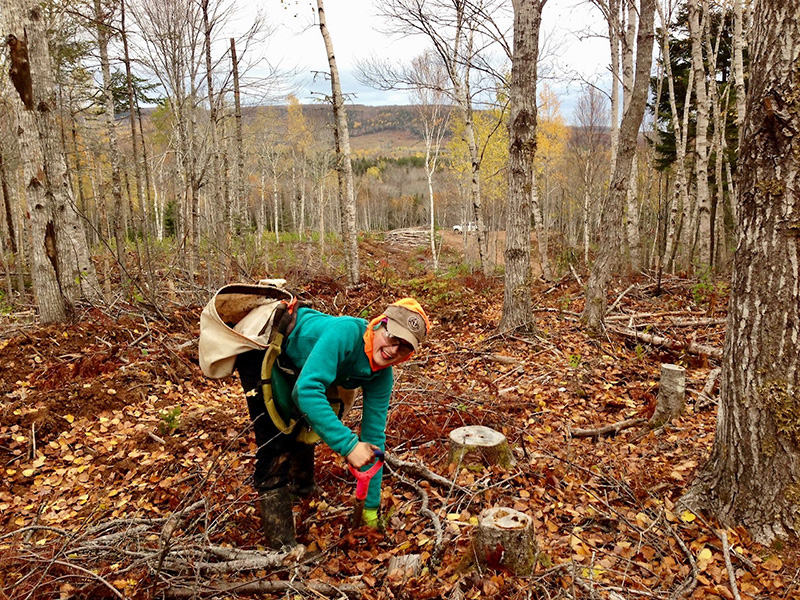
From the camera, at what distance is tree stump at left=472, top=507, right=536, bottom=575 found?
2402mm

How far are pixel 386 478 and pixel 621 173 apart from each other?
534 centimetres

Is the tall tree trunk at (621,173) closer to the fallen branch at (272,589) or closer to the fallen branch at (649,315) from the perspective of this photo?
the fallen branch at (649,315)

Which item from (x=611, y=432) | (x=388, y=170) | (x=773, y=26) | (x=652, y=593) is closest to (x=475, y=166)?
(x=611, y=432)

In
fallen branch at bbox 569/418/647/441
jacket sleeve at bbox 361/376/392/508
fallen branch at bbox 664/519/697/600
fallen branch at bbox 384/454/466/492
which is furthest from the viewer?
fallen branch at bbox 569/418/647/441

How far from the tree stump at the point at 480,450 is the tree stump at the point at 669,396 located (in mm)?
1519

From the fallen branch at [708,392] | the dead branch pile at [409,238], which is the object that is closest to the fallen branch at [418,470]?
the fallen branch at [708,392]

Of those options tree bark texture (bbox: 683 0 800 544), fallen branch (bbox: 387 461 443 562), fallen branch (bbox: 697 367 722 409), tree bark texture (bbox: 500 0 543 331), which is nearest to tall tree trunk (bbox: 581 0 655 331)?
tree bark texture (bbox: 500 0 543 331)

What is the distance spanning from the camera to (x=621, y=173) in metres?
6.47

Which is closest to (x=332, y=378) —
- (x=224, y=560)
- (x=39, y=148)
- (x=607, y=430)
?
(x=224, y=560)

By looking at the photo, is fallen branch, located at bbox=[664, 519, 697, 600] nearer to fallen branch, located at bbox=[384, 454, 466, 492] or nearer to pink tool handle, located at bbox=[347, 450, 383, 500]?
fallen branch, located at bbox=[384, 454, 466, 492]

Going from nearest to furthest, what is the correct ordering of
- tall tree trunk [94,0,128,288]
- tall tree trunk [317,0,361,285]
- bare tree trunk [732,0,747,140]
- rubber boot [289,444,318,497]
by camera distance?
rubber boot [289,444,318,497], bare tree trunk [732,0,747,140], tall tree trunk [94,0,128,288], tall tree trunk [317,0,361,285]

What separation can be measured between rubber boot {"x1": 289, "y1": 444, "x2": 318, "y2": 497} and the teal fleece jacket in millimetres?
599

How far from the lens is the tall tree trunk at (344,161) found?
10.8 meters

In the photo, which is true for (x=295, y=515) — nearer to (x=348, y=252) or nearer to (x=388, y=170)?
(x=348, y=252)
